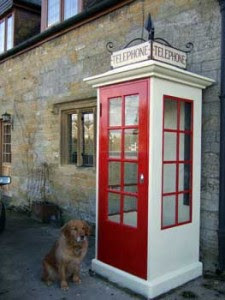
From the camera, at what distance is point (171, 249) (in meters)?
4.74

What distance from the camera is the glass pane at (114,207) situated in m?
4.97

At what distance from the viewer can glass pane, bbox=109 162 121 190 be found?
16.3 feet

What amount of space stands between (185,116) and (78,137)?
3.62 meters

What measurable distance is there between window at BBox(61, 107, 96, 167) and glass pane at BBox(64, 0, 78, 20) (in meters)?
2.34

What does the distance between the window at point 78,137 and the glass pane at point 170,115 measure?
305cm

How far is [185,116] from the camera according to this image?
504 cm

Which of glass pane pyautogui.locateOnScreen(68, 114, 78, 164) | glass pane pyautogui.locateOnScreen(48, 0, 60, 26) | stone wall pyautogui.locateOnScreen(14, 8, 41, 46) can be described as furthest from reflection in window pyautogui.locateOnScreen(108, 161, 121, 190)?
stone wall pyautogui.locateOnScreen(14, 8, 41, 46)

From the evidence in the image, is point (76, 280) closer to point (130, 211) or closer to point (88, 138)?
point (130, 211)

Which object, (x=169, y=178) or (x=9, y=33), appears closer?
(x=169, y=178)

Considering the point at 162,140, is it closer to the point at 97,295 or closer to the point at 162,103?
the point at 162,103

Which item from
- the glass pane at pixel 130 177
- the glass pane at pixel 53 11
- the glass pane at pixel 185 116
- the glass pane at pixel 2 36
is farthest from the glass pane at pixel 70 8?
the glass pane at pixel 130 177

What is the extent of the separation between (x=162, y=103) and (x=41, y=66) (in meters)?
5.45

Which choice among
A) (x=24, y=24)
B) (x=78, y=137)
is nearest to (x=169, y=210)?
(x=78, y=137)

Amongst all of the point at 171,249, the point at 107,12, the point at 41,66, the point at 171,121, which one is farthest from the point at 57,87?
the point at 171,249
